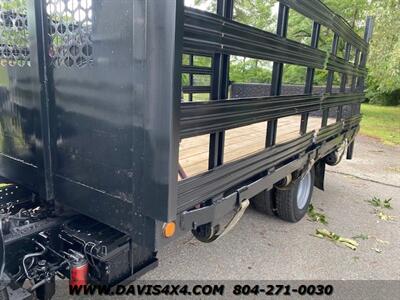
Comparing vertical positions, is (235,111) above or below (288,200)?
above

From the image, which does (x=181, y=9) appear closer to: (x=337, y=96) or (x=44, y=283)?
(x=44, y=283)

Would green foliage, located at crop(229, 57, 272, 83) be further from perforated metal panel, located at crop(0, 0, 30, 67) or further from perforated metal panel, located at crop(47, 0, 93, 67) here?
perforated metal panel, located at crop(47, 0, 93, 67)

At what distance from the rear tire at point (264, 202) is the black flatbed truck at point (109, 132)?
67.1 inches

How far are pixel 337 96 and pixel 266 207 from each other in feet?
4.89

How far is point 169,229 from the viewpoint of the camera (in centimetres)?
159

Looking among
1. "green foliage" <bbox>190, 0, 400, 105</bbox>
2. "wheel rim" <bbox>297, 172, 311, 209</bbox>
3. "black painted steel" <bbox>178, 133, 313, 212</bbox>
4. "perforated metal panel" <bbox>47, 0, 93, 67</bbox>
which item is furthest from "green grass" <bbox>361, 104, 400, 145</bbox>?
"perforated metal panel" <bbox>47, 0, 93, 67</bbox>

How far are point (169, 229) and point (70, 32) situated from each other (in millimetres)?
1036

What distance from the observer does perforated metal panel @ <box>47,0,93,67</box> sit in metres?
1.57

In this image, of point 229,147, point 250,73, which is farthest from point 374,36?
point 229,147

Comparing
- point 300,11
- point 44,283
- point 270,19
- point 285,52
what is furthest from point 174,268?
point 270,19

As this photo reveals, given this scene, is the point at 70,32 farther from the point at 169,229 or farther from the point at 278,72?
the point at 278,72

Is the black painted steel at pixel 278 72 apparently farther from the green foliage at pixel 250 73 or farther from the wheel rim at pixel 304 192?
the green foliage at pixel 250 73

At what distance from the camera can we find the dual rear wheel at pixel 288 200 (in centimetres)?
372

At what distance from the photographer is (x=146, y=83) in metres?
1.38
